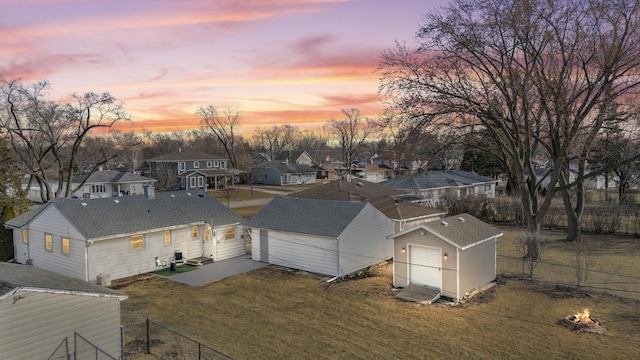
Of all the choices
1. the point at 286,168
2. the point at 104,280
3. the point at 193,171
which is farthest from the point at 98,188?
the point at 104,280

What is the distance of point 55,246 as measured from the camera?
21.1 m

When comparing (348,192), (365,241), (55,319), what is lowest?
(365,241)

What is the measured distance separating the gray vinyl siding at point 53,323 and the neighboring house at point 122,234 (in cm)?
965

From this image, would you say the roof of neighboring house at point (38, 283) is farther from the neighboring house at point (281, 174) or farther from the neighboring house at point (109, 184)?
the neighboring house at point (281, 174)

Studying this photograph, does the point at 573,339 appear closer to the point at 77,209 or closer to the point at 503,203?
the point at 77,209

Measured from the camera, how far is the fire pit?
13.6 meters

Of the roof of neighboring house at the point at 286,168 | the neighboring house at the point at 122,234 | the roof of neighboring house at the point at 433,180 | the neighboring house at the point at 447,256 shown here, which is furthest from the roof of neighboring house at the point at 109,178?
the neighboring house at the point at 447,256

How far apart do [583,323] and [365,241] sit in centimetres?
1038

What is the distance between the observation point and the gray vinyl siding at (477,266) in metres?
17.0

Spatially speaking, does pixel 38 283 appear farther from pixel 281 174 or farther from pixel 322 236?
pixel 281 174

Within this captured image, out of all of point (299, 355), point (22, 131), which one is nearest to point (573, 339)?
point (299, 355)

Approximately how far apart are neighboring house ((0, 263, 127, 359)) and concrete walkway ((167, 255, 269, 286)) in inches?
340

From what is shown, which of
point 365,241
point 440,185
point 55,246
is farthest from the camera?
point 440,185

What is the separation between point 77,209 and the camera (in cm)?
2098
